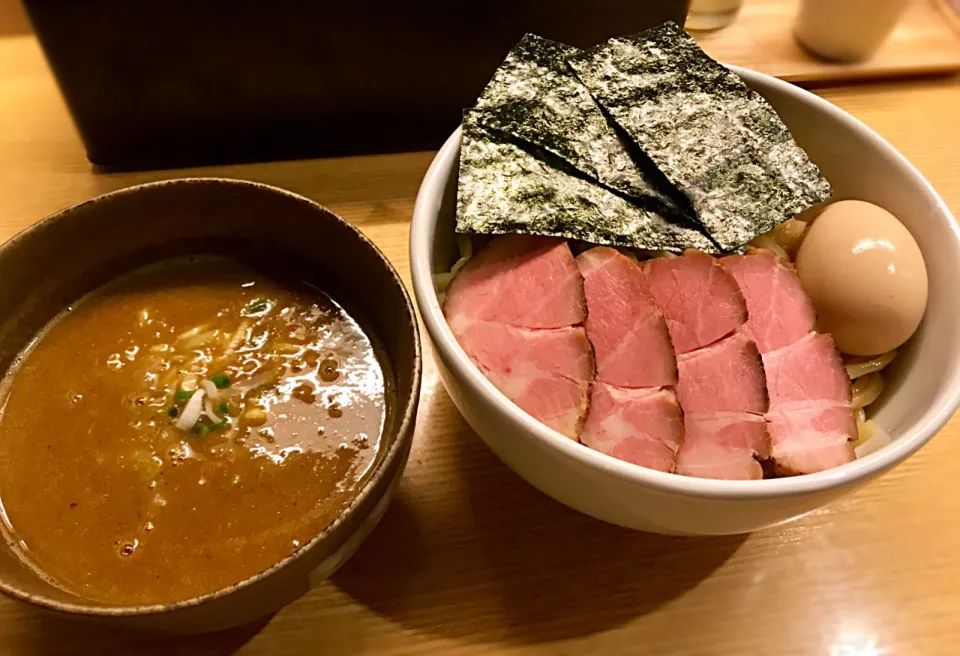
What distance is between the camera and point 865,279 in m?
0.88

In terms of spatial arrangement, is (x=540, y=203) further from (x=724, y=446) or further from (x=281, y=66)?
(x=281, y=66)

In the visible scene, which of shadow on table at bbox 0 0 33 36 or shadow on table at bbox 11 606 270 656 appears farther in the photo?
shadow on table at bbox 0 0 33 36

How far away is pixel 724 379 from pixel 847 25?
94 cm

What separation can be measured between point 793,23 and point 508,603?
1.27 metres

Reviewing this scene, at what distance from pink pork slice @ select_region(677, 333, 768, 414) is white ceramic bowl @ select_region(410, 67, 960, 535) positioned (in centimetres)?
12

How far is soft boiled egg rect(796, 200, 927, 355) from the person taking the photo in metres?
0.87

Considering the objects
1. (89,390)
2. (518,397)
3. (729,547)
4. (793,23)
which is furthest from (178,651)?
(793,23)

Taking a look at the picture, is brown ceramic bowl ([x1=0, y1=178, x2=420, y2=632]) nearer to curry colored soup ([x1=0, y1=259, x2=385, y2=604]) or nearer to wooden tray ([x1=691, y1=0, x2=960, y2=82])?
curry colored soup ([x1=0, y1=259, x2=385, y2=604])

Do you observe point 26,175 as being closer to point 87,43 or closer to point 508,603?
point 87,43

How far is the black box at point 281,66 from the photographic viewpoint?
3.62ft

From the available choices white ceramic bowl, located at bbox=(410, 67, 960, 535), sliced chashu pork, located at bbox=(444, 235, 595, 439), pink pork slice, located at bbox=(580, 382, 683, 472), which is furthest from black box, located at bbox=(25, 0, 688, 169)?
pink pork slice, located at bbox=(580, 382, 683, 472)

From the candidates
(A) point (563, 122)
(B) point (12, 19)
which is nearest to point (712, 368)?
(A) point (563, 122)

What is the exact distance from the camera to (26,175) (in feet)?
4.12

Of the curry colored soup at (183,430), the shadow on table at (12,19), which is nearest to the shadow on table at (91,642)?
the curry colored soup at (183,430)
